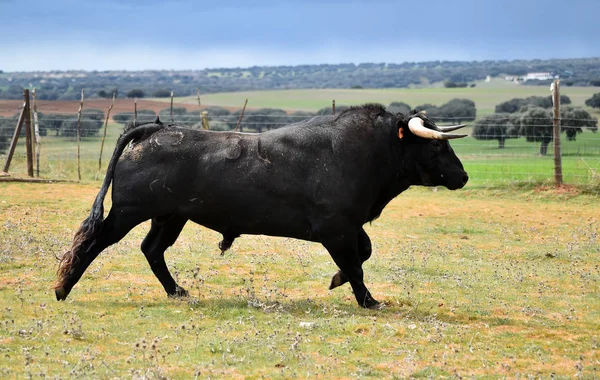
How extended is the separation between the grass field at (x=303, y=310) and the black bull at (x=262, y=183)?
73 cm

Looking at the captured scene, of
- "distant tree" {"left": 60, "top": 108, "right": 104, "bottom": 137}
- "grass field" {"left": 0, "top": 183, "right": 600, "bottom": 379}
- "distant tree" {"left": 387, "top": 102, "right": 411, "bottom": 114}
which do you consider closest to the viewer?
"grass field" {"left": 0, "top": 183, "right": 600, "bottom": 379}

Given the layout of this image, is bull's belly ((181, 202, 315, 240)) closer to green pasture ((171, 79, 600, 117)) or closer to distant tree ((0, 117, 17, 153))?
distant tree ((0, 117, 17, 153))

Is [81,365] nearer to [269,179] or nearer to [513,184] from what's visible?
[269,179]

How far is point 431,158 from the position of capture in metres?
9.75

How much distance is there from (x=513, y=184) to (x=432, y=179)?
12976 mm

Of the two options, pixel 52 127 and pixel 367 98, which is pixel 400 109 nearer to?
pixel 52 127

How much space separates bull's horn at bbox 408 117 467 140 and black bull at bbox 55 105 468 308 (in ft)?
0.45

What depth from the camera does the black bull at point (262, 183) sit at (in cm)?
934

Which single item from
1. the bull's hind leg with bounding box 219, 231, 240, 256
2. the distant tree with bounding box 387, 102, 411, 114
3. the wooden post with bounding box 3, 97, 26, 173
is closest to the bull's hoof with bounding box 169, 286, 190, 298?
the bull's hind leg with bounding box 219, 231, 240, 256

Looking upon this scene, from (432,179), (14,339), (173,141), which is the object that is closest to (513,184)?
(432,179)

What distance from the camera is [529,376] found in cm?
696

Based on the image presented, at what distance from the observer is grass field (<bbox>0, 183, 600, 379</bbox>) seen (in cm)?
724

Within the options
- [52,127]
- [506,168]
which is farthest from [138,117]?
[506,168]

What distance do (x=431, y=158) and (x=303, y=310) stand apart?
2.27 meters
